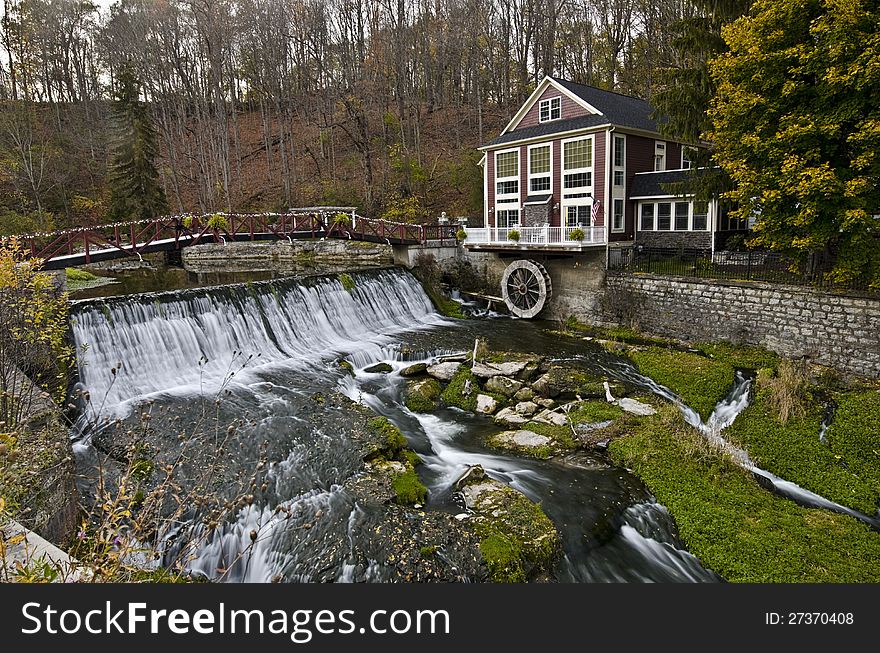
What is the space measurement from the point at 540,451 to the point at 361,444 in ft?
11.8

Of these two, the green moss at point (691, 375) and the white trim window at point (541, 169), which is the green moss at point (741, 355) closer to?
the green moss at point (691, 375)

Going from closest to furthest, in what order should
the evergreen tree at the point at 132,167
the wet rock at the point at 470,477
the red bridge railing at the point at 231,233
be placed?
the wet rock at the point at 470,477
the red bridge railing at the point at 231,233
the evergreen tree at the point at 132,167

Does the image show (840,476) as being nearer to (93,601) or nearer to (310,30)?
(93,601)

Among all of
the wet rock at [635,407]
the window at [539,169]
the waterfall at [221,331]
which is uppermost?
the window at [539,169]

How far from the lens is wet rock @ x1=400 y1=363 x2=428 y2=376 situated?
15953 millimetres

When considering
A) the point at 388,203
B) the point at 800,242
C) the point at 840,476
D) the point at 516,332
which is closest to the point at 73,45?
the point at 388,203

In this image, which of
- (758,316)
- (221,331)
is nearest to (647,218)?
(758,316)

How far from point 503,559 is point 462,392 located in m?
6.99

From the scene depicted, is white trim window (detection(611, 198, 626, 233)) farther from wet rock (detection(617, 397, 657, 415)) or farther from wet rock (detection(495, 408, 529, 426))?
wet rock (detection(495, 408, 529, 426))

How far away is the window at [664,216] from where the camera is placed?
23375mm

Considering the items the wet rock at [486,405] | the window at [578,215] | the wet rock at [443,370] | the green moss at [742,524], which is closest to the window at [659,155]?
the window at [578,215]

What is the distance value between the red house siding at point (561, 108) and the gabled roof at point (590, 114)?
15cm

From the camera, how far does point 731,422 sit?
13.3m

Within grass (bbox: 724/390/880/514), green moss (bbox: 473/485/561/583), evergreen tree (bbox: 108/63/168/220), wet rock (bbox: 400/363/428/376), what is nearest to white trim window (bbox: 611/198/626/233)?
grass (bbox: 724/390/880/514)
